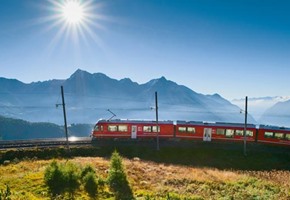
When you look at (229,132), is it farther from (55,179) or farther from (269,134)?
(55,179)

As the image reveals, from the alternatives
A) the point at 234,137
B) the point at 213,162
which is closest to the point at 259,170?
the point at 213,162

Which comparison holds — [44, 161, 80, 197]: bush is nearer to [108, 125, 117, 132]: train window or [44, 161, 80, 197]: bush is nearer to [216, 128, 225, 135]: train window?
[108, 125, 117, 132]: train window

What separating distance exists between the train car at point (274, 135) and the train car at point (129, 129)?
16073 mm

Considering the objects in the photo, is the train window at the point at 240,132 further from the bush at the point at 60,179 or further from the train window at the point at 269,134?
the bush at the point at 60,179

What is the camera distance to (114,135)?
178 feet

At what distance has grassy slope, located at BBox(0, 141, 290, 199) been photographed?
85.3ft

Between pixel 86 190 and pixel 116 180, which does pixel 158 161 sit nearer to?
pixel 116 180

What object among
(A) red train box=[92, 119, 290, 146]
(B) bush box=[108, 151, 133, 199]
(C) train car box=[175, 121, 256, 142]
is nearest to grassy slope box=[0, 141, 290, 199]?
(B) bush box=[108, 151, 133, 199]

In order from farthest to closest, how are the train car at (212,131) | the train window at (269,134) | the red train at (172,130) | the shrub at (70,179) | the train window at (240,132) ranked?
1. the red train at (172,130)
2. the train car at (212,131)
3. the train window at (240,132)
4. the train window at (269,134)
5. the shrub at (70,179)

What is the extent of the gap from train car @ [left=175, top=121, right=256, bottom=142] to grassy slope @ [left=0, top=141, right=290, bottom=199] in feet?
5.94

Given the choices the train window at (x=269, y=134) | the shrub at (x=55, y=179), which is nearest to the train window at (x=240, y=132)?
the train window at (x=269, y=134)

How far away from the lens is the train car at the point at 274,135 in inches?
2042

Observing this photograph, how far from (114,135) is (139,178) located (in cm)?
2371

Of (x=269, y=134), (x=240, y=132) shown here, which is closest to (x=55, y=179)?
(x=240, y=132)
